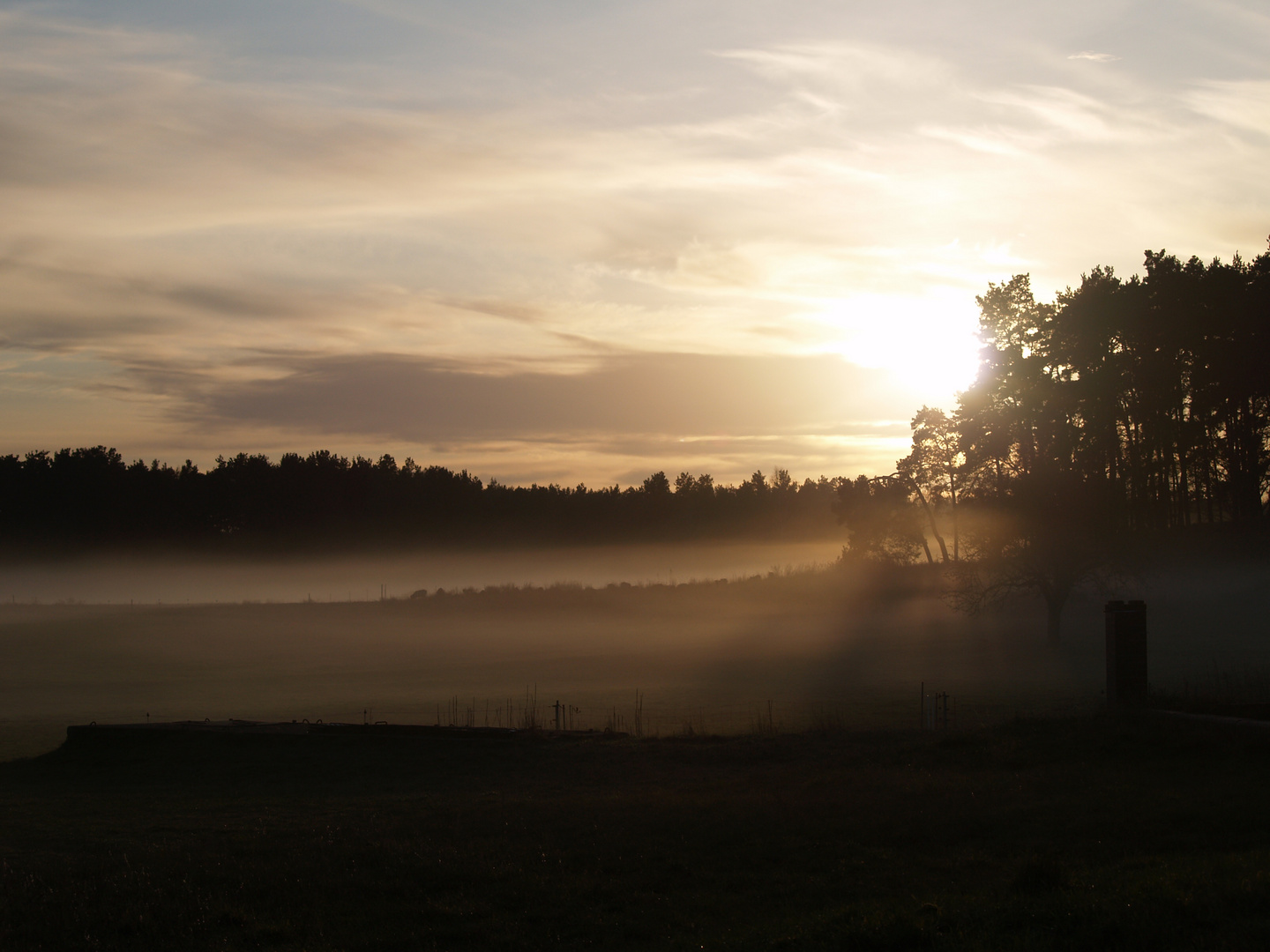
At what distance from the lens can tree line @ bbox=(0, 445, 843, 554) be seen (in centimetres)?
10350

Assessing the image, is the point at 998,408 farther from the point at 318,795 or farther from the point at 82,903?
the point at 82,903

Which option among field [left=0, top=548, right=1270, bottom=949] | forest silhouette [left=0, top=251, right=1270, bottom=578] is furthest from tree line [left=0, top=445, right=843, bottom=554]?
field [left=0, top=548, right=1270, bottom=949]

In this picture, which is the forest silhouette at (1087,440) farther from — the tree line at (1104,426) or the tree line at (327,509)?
the tree line at (327,509)

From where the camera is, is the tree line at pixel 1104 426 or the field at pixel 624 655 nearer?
the field at pixel 624 655

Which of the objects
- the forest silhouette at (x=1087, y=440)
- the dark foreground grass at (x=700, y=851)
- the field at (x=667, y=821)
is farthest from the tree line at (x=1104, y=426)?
the dark foreground grass at (x=700, y=851)

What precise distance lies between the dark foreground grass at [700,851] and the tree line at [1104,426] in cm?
2772

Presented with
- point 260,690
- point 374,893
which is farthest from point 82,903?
point 260,690

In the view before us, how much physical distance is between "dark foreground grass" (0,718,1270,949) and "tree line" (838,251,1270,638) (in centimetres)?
2772

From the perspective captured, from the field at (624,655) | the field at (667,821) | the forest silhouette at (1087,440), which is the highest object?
the forest silhouette at (1087,440)

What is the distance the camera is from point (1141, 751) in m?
15.4

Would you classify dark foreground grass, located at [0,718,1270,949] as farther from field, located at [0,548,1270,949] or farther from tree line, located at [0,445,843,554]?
tree line, located at [0,445,843,554]

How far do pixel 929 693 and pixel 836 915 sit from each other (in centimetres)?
2476

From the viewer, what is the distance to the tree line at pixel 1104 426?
4375 cm

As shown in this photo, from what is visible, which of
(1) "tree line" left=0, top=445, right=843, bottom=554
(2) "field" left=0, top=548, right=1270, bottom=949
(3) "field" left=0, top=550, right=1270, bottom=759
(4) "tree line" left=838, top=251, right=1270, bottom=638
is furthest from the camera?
(1) "tree line" left=0, top=445, right=843, bottom=554
